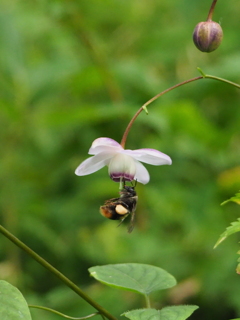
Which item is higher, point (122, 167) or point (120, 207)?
point (122, 167)

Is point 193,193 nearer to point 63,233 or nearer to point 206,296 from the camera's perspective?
point 206,296

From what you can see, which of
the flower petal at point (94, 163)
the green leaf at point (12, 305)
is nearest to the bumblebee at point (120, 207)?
the flower petal at point (94, 163)

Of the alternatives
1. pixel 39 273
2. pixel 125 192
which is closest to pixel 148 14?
pixel 39 273

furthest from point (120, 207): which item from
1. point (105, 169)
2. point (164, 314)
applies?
point (105, 169)

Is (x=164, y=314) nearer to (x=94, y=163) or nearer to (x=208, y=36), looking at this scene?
(x=94, y=163)

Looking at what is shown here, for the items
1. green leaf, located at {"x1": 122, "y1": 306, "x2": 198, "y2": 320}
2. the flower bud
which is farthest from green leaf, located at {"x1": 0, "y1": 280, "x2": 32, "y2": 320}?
the flower bud

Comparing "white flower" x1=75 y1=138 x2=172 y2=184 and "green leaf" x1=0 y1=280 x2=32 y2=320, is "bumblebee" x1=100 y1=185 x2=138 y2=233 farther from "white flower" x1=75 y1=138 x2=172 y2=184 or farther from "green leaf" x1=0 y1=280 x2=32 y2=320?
"green leaf" x1=0 y1=280 x2=32 y2=320
